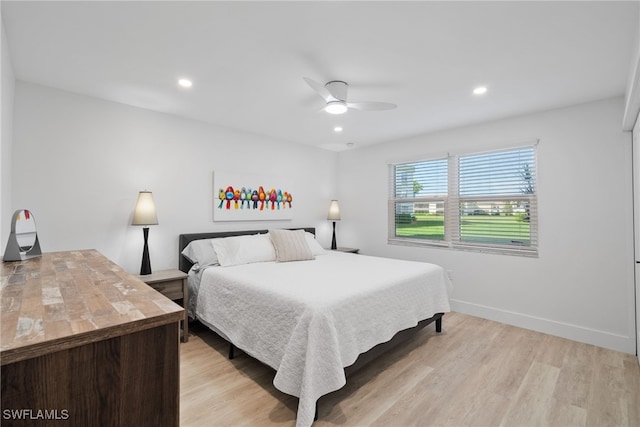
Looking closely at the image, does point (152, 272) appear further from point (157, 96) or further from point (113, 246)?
point (157, 96)

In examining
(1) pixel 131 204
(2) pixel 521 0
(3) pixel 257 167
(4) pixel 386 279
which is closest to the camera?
(2) pixel 521 0

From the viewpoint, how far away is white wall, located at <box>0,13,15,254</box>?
192cm

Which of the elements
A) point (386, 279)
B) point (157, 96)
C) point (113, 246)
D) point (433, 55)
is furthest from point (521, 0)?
point (113, 246)

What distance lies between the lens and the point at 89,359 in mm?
792

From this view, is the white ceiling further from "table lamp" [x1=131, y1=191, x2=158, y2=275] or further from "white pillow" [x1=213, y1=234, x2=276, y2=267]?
"white pillow" [x1=213, y1=234, x2=276, y2=267]

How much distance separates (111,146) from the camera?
299cm

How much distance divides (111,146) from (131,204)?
0.60 m

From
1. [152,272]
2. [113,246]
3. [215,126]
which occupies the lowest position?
[152,272]

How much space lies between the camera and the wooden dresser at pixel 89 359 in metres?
0.71

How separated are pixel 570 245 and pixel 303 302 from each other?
9.72 ft

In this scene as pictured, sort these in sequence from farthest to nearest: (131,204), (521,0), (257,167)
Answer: (257,167), (131,204), (521,0)

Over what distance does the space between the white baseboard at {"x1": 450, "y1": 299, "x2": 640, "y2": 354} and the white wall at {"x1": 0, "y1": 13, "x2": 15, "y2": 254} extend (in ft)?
14.9

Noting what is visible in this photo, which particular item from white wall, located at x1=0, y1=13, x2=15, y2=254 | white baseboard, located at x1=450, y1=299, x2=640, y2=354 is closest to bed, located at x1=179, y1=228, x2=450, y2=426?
white baseboard, located at x1=450, y1=299, x2=640, y2=354

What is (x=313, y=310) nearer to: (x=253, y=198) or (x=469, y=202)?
(x=253, y=198)
